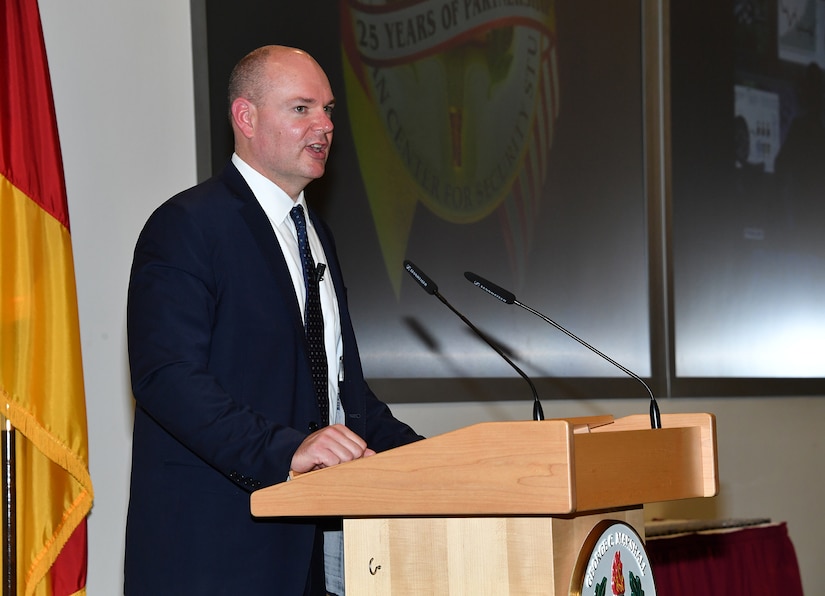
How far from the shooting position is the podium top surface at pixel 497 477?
1.69m

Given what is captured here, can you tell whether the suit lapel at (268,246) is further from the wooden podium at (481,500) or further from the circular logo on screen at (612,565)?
the circular logo on screen at (612,565)

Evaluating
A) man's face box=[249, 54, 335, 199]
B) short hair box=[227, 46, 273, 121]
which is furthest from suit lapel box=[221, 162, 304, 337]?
short hair box=[227, 46, 273, 121]

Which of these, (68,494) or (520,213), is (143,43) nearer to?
(68,494)

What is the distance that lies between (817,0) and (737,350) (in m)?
2.29

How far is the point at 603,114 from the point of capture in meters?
5.25

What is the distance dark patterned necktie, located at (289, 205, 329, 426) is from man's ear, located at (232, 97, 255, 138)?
0.32 metres

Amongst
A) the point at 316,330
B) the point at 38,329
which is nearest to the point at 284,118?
the point at 316,330

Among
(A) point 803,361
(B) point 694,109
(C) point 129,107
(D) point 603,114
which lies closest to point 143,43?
(C) point 129,107

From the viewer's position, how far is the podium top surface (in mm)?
1694

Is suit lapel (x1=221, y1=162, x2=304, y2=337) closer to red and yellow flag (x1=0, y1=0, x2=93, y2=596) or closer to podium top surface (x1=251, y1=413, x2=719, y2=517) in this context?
podium top surface (x1=251, y1=413, x2=719, y2=517)

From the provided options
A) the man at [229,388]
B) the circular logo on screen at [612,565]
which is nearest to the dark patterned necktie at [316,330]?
the man at [229,388]

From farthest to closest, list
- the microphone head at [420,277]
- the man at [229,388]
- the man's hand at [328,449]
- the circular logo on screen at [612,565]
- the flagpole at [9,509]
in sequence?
the flagpole at [9,509]
the microphone head at [420,277]
the man at [229,388]
the man's hand at [328,449]
the circular logo on screen at [612,565]

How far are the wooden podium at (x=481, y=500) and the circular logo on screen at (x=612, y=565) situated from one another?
0.8 inches

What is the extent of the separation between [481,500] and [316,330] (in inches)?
31.8
